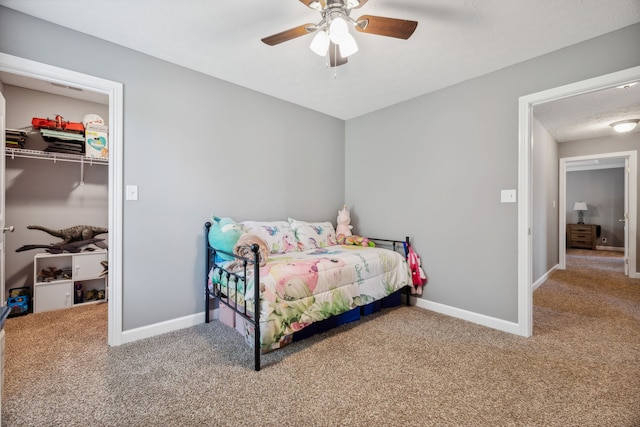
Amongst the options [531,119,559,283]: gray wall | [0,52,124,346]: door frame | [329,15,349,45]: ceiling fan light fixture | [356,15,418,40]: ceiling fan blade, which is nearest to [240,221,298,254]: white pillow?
[0,52,124,346]: door frame

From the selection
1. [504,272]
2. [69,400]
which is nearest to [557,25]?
[504,272]

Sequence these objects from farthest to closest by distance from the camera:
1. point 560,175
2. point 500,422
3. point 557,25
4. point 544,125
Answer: point 560,175 < point 544,125 < point 557,25 < point 500,422

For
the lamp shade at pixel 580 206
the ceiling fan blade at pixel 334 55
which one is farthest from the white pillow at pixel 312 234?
the lamp shade at pixel 580 206

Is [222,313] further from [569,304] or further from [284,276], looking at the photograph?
[569,304]

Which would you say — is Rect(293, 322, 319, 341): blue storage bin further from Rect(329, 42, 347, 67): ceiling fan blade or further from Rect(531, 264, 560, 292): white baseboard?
Rect(531, 264, 560, 292): white baseboard

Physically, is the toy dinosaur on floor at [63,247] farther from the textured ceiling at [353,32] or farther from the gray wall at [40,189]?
the textured ceiling at [353,32]

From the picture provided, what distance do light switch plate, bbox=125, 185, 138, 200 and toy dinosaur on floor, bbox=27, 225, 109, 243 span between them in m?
1.46

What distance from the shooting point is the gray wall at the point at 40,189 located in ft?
9.46

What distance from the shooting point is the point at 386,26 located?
159 cm

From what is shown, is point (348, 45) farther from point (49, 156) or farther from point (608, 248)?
point (608, 248)

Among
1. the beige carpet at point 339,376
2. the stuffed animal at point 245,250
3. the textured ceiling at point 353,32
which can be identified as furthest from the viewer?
the stuffed animal at point 245,250

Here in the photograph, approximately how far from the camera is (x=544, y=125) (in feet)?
13.4

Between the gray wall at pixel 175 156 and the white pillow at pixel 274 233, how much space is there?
0.66 feet

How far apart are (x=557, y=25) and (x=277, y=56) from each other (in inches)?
78.8
